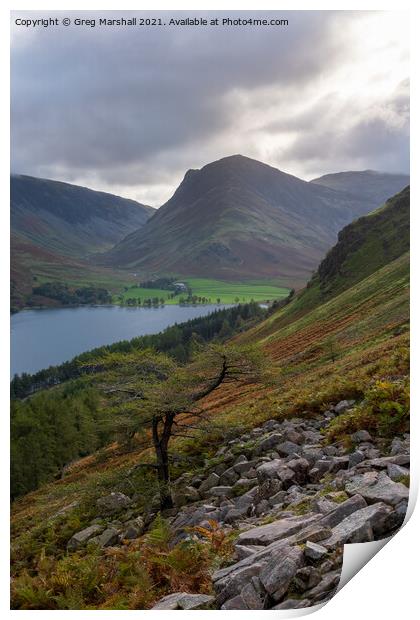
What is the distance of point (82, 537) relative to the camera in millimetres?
7438

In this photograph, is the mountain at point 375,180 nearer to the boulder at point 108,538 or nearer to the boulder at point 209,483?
the boulder at point 209,483

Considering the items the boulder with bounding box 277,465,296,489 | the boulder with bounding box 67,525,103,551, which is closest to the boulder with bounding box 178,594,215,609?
the boulder with bounding box 277,465,296,489

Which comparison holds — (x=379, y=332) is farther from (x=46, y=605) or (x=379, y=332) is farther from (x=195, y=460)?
(x=46, y=605)

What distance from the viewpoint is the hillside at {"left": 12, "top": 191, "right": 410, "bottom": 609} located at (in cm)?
388

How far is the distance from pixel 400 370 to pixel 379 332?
592 cm

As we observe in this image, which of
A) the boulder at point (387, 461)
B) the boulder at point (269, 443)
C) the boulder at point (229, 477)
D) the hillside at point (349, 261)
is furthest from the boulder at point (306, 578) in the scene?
the hillside at point (349, 261)

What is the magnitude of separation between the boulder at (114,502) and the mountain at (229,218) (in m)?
6.53

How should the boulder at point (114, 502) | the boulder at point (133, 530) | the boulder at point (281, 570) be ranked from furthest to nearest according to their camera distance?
the boulder at point (114, 502)
the boulder at point (133, 530)
the boulder at point (281, 570)

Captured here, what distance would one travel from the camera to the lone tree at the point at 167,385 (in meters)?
7.04

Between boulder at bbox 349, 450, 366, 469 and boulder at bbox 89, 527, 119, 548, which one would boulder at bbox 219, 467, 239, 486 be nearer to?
boulder at bbox 89, 527, 119, 548

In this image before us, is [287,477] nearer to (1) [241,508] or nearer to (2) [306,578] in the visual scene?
(1) [241,508]

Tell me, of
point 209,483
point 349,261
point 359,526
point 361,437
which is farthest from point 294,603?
point 349,261

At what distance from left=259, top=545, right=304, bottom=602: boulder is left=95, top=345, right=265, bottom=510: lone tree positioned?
11.3 ft

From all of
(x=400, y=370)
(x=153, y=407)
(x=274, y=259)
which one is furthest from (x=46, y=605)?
(x=274, y=259)
